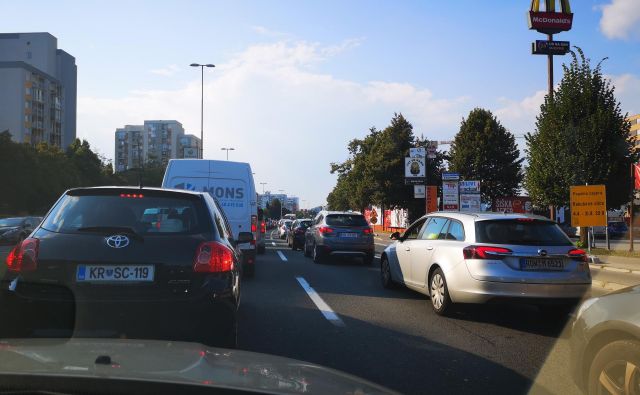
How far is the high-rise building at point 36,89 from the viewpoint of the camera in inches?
3426

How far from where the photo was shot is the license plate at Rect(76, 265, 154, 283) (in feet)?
13.9

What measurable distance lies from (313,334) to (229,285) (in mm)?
2198

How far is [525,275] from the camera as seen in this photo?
7133 mm

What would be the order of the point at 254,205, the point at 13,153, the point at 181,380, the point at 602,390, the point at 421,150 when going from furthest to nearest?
the point at 13,153 < the point at 421,150 < the point at 254,205 < the point at 602,390 < the point at 181,380

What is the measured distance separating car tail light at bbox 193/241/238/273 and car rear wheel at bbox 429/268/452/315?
4.07 metres

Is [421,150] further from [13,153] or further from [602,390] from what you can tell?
[602,390]

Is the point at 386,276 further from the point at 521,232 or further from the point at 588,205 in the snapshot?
the point at 588,205

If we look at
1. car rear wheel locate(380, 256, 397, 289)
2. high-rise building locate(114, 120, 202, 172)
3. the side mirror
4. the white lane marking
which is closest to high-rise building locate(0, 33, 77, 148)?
high-rise building locate(114, 120, 202, 172)

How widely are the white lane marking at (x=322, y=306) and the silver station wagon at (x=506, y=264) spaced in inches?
61.4

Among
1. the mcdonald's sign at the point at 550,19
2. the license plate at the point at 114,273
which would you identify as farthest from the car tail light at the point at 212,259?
the mcdonald's sign at the point at 550,19

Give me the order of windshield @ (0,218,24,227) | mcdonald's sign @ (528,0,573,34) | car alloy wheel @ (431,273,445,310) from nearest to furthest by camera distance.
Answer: car alloy wheel @ (431,273,445,310) < windshield @ (0,218,24,227) < mcdonald's sign @ (528,0,573,34)

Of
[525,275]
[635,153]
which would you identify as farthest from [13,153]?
[525,275]

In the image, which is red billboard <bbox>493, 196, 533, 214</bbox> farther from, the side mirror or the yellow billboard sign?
the side mirror

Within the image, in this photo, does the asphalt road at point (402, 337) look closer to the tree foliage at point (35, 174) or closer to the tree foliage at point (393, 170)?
the tree foliage at point (35, 174)
